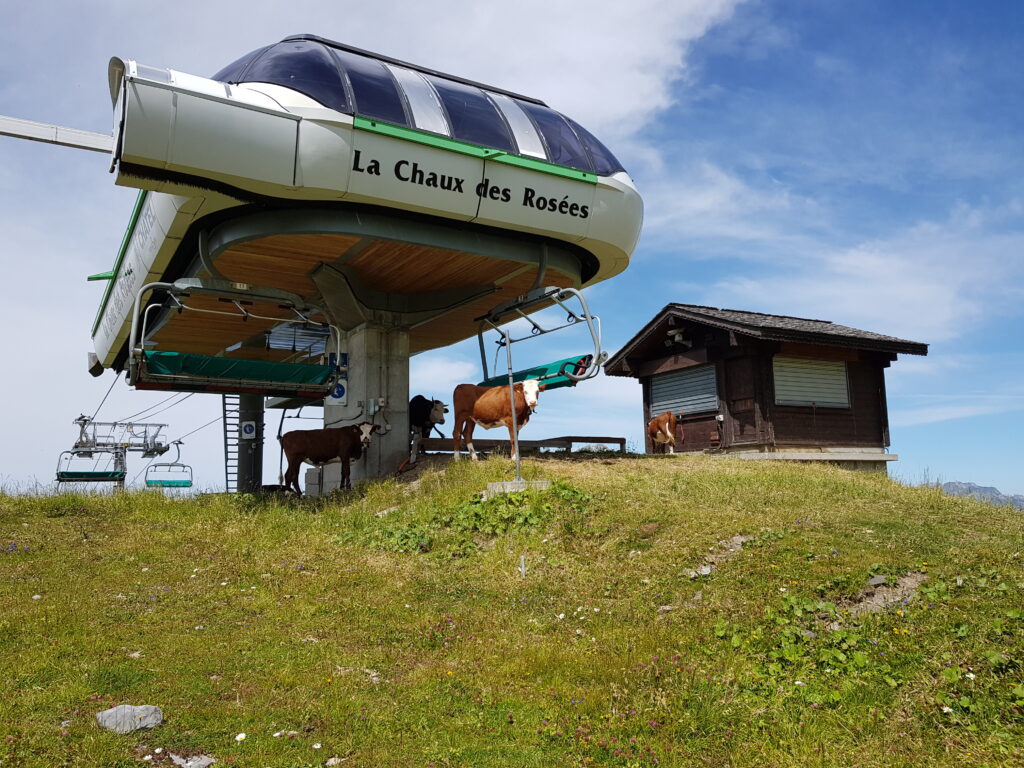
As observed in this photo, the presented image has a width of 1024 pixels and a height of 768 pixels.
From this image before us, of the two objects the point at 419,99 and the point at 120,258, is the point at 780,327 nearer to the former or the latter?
the point at 419,99

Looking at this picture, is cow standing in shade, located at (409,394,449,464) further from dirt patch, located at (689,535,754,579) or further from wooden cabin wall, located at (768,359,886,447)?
dirt patch, located at (689,535,754,579)

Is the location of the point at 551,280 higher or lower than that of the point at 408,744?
higher

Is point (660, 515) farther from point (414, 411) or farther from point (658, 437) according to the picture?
point (658, 437)

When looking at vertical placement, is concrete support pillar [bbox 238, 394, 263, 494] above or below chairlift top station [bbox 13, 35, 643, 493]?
below

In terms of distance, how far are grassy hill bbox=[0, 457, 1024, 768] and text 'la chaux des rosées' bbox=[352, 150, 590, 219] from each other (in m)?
6.79

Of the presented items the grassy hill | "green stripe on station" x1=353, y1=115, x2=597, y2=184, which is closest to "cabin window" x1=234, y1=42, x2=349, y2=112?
"green stripe on station" x1=353, y1=115, x2=597, y2=184

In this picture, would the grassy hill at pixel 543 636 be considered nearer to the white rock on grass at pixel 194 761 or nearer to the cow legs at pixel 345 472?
the white rock on grass at pixel 194 761

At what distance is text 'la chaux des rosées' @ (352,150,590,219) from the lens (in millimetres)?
15688

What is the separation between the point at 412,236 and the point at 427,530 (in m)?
6.84

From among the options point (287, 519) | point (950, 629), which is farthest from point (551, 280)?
point (950, 629)

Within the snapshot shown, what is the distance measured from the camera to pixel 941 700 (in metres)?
5.99

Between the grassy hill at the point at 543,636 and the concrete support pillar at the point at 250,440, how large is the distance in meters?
16.7

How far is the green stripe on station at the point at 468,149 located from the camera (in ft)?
51.5

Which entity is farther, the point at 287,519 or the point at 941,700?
the point at 287,519
